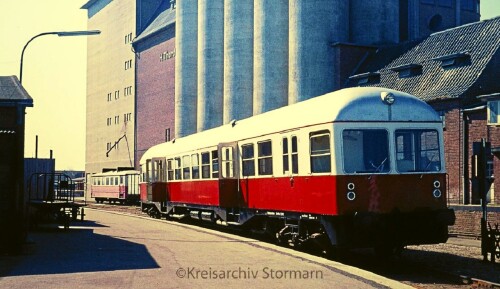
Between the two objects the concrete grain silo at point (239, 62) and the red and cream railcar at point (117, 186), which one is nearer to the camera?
the concrete grain silo at point (239, 62)

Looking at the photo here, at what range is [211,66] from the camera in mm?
50344

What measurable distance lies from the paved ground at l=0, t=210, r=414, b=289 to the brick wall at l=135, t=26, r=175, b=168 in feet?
144

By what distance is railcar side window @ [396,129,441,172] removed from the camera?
14.4 metres

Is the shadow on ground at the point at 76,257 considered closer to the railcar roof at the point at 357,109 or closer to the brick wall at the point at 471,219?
the railcar roof at the point at 357,109

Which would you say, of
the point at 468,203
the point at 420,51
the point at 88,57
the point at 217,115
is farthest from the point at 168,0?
the point at 468,203

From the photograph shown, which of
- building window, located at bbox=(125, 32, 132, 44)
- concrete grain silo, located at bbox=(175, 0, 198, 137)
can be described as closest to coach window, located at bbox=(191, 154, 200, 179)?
concrete grain silo, located at bbox=(175, 0, 198, 137)

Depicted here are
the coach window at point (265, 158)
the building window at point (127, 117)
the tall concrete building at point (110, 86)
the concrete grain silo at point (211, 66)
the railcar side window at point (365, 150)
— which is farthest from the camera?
the tall concrete building at point (110, 86)

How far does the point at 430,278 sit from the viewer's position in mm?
12836

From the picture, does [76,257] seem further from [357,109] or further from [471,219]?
Result: [471,219]

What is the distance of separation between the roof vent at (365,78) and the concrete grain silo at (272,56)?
17.0ft

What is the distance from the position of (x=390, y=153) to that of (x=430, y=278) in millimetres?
2765

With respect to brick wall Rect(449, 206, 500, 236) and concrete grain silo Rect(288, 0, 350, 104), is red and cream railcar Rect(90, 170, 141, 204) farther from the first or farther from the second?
brick wall Rect(449, 206, 500, 236)

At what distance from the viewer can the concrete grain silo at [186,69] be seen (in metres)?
53.8

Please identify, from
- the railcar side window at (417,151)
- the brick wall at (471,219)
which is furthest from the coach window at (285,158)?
the brick wall at (471,219)
